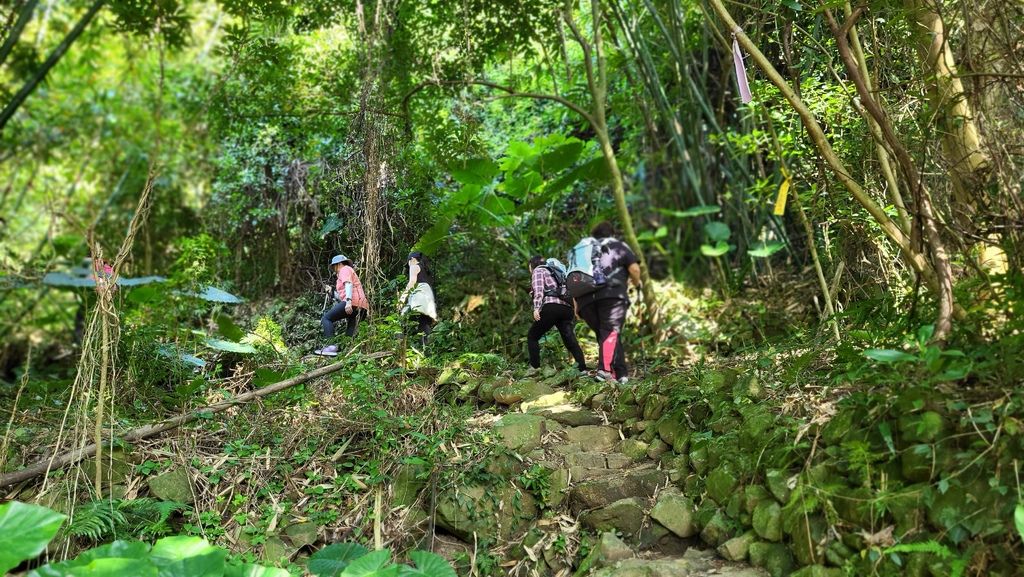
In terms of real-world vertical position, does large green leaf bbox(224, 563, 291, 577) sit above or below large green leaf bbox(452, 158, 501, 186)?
below

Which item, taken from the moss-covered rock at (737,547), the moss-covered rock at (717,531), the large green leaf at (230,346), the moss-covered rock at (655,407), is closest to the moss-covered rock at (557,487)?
the moss-covered rock at (655,407)

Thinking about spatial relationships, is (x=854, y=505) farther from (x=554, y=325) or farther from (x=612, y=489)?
(x=554, y=325)

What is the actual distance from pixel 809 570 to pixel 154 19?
20.3 ft

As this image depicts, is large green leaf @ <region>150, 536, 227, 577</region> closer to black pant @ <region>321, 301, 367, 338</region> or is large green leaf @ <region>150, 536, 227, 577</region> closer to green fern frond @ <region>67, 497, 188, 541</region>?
green fern frond @ <region>67, 497, 188, 541</region>

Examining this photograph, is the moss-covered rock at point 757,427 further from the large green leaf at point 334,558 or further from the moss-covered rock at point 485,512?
the large green leaf at point 334,558

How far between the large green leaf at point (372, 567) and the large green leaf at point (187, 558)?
1.50ft

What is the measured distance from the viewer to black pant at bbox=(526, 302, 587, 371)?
432 centimetres

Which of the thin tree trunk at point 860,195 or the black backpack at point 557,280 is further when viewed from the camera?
the black backpack at point 557,280

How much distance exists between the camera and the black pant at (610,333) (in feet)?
14.2

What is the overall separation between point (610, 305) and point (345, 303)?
162 centimetres

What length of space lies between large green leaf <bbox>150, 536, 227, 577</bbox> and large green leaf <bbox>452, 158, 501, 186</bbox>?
9.39 ft

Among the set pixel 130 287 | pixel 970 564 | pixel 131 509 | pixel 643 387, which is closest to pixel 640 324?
pixel 643 387

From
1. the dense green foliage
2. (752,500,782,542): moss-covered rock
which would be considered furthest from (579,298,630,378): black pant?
(752,500,782,542): moss-covered rock

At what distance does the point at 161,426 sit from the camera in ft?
11.9
